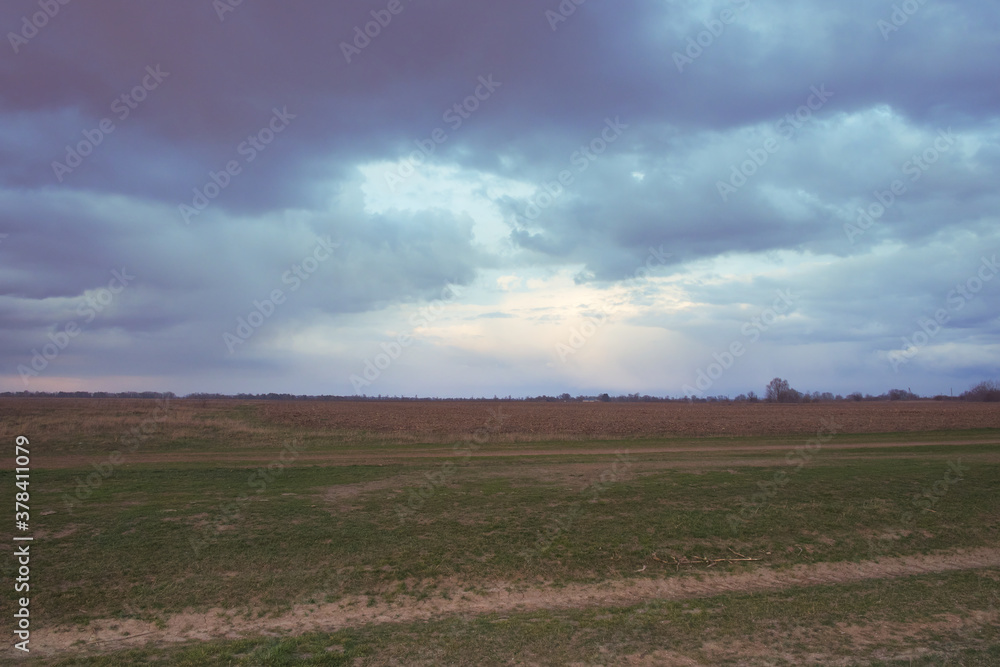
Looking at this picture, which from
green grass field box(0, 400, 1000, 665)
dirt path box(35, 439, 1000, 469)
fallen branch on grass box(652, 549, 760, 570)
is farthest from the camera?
dirt path box(35, 439, 1000, 469)

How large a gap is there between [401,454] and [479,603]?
19.3 m

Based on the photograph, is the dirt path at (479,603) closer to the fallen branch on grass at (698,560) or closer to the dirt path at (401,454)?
the fallen branch on grass at (698,560)

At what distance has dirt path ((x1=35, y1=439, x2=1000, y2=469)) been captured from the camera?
87.9 feet

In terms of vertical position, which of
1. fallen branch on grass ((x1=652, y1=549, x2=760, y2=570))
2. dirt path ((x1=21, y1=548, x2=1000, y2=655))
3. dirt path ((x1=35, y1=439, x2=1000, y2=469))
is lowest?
dirt path ((x1=21, y1=548, x2=1000, y2=655))

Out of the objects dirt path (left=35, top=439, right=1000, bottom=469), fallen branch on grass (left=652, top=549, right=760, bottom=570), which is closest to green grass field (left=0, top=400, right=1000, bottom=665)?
fallen branch on grass (left=652, top=549, right=760, bottom=570)

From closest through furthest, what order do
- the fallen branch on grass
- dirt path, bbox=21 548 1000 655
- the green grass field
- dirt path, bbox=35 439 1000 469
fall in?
the green grass field < dirt path, bbox=21 548 1000 655 < the fallen branch on grass < dirt path, bbox=35 439 1000 469

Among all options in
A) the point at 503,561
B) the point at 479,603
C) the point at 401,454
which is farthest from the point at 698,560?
the point at 401,454

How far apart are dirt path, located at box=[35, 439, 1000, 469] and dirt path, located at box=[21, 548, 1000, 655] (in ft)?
50.6

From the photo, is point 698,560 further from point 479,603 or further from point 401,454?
point 401,454

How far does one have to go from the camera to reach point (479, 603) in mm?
11750

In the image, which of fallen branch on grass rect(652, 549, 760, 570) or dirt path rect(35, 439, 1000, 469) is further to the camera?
dirt path rect(35, 439, 1000, 469)

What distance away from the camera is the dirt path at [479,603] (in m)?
9.98

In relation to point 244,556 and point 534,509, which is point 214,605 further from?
point 534,509

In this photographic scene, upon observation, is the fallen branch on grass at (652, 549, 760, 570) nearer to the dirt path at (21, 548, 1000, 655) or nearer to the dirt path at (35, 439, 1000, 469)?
the dirt path at (21, 548, 1000, 655)
